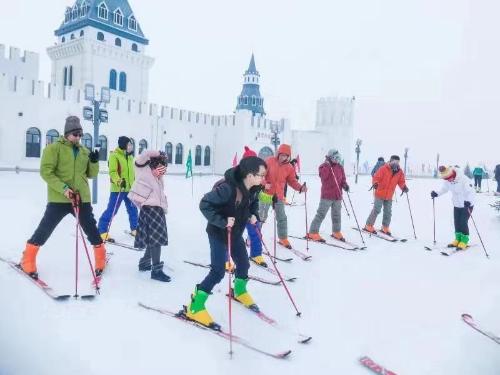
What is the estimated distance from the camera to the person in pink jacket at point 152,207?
504 cm

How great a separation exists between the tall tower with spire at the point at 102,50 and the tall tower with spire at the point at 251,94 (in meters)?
15.3

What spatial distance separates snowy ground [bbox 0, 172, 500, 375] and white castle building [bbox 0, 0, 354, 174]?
18.3 meters

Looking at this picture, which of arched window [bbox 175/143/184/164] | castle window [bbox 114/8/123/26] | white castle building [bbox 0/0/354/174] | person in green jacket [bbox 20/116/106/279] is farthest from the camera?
castle window [bbox 114/8/123/26]

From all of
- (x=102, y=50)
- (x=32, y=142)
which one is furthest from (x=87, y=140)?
(x=102, y=50)

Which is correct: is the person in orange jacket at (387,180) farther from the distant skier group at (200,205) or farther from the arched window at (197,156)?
the arched window at (197,156)

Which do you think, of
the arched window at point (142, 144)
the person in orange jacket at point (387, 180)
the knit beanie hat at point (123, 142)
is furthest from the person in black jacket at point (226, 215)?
the arched window at point (142, 144)

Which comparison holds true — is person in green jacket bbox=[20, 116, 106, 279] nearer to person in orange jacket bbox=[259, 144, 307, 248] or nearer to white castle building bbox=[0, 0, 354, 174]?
person in orange jacket bbox=[259, 144, 307, 248]

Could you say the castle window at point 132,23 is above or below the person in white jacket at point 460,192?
above

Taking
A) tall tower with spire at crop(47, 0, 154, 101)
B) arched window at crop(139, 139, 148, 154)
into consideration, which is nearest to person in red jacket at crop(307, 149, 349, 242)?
arched window at crop(139, 139, 148, 154)

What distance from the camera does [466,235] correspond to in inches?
313

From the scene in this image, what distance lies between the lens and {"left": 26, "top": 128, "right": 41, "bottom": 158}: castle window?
23.0 metres

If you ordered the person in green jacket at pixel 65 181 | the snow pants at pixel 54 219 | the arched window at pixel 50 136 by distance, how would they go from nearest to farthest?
1. the person in green jacket at pixel 65 181
2. the snow pants at pixel 54 219
3. the arched window at pixel 50 136

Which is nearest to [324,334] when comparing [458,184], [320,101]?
[458,184]

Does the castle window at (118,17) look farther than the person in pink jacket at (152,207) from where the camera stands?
Yes
